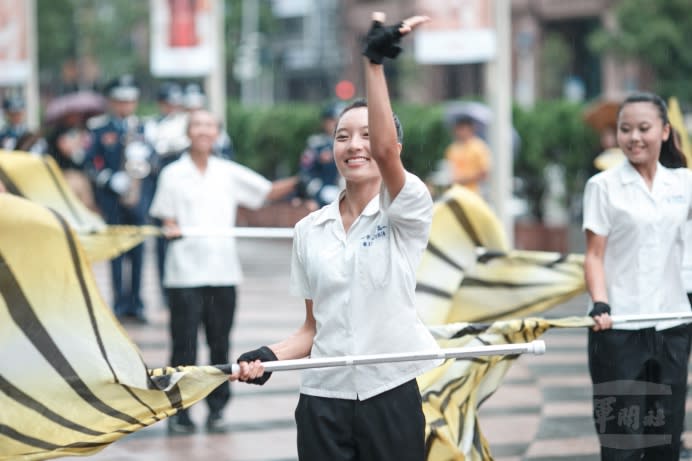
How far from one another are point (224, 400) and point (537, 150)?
10.2 metres

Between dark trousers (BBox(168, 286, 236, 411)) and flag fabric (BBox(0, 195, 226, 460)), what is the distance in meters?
2.47

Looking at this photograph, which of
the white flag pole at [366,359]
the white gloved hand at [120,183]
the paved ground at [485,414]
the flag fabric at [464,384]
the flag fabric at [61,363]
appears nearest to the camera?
the white flag pole at [366,359]

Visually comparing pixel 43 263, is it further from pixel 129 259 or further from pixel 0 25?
pixel 0 25

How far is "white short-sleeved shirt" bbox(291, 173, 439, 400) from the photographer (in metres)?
4.11

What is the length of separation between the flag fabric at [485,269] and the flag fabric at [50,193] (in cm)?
244

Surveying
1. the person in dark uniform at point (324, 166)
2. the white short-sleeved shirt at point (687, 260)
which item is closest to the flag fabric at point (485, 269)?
the white short-sleeved shirt at point (687, 260)

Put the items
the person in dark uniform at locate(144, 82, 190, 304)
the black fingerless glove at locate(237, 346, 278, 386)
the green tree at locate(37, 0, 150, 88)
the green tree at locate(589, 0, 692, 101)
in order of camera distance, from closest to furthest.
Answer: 1. the black fingerless glove at locate(237, 346, 278, 386)
2. the person in dark uniform at locate(144, 82, 190, 304)
3. the green tree at locate(589, 0, 692, 101)
4. the green tree at locate(37, 0, 150, 88)

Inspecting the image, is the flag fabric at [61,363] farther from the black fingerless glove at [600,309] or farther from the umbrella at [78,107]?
the umbrella at [78,107]

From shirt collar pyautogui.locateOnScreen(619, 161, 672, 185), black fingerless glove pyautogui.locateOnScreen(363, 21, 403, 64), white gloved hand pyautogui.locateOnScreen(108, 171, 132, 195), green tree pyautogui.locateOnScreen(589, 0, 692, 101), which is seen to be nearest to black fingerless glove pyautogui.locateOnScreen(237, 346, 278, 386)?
black fingerless glove pyautogui.locateOnScreen(363, 21, 403, 64)

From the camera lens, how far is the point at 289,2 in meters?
71.2

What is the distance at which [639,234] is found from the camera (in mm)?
5590

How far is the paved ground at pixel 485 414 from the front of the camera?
723 cm

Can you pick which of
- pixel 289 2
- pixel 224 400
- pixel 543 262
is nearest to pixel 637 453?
pixel 543 262

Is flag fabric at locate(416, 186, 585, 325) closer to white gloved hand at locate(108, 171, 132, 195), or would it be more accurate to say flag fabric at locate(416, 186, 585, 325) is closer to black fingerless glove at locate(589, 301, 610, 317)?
black fingerless glove at locate(589, 301, 610, 317)
